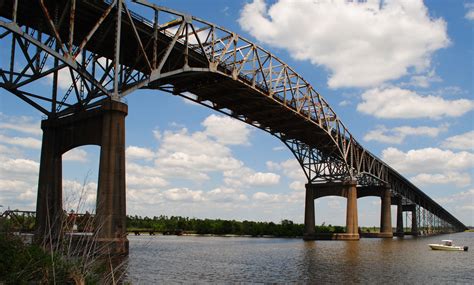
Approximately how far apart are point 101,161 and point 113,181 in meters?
1.55

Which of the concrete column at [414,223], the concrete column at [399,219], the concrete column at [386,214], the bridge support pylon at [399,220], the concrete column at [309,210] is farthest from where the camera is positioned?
the concrete column at [414,223]

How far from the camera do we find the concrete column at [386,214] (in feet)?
346

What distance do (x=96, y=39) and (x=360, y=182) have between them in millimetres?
78871

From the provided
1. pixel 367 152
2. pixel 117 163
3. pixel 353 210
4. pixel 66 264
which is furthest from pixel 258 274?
pixel 367 152

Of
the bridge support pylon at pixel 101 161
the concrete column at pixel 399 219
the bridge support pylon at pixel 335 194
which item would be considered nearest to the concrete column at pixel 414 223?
the concrete column at pixel 399 219

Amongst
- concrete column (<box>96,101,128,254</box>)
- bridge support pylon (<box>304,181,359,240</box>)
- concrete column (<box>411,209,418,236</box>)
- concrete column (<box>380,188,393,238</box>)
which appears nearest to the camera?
concrete column (<box>96,101,128,254</box>)

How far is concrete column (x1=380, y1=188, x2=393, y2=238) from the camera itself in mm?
105500

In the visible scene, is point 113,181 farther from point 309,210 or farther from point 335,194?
point 309,210

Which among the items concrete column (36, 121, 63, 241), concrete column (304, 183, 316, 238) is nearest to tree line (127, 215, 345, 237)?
concrete column (304, 183, 316, 238)

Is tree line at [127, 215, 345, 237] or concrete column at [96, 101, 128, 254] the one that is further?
tree line at [127, 215, 345, 237]

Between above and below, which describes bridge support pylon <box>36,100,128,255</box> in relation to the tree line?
above

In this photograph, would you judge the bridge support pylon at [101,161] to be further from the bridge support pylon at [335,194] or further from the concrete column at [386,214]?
the concrete column at [386,214]

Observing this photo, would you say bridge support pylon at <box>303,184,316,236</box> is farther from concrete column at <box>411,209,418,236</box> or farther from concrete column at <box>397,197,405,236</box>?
concrete column at <box>411,209,418,236</box>

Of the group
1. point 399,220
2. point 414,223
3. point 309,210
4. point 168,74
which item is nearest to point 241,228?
point 309,210
